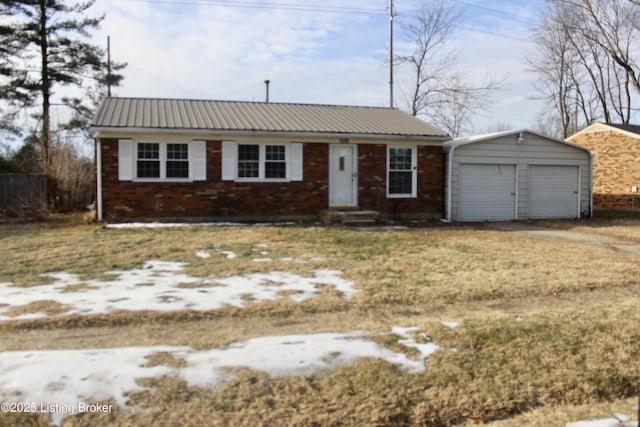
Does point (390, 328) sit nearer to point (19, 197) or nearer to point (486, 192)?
point (486, 192)

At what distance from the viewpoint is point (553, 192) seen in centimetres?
1708

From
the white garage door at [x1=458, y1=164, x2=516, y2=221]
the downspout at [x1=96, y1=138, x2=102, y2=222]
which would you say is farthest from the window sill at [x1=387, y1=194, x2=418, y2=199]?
the downspout at [x1=96, y1=138, x2=102, y2=222]

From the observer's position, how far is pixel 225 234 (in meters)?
11.6

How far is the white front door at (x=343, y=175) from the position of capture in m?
15.3

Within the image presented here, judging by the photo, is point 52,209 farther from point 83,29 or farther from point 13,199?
point 83,29

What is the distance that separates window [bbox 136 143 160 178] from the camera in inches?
542

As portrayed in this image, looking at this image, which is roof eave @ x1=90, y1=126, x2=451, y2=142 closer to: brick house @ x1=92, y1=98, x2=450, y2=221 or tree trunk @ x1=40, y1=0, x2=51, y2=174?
brick house @ x1=92, y1=98, x2=450, y2=221

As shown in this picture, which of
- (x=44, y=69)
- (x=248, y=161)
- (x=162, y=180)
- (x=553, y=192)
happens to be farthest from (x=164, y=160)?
(x=44, y=69)

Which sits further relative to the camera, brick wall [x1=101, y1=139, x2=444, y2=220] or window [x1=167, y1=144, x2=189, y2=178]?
window [x1=167, y1=144, x2=189, y2=178]

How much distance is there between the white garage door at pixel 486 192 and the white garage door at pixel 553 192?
0.79 meters

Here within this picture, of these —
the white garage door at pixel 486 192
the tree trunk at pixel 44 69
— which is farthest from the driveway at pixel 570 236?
the tree trunk at pixel 44 69

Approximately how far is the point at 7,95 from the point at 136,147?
13254 millimetres

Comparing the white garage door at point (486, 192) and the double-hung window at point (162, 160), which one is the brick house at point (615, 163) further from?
the double-hung window at point (162, 160)

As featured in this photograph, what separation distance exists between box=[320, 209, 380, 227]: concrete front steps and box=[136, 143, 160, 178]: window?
4743mm
